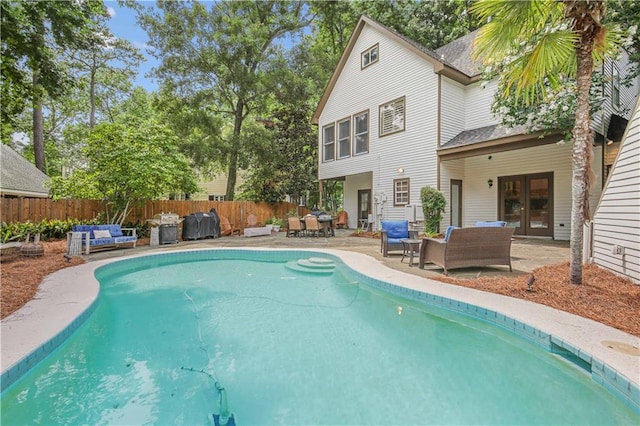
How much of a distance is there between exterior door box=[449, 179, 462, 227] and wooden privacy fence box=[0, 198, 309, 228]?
8.81m

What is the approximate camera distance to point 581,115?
4.54 metres

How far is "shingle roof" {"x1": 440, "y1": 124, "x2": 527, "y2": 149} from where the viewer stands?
934cm

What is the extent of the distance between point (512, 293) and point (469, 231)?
4.65ft

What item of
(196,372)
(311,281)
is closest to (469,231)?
(311,281)

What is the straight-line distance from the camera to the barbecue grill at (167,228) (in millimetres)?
10741

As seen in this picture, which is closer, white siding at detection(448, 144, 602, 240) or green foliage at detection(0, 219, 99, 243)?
green foliage at detection(0, 219, 99, 243)

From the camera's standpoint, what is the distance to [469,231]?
18.6 ft

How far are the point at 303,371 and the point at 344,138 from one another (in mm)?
13513

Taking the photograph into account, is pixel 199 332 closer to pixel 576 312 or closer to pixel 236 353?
pixel 236 353

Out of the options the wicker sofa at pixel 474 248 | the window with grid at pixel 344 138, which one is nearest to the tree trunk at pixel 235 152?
the window with grid at pixel 344 138

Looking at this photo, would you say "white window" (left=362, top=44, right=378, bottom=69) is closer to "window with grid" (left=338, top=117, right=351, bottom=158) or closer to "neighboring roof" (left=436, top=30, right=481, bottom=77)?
"window with grid" (left=338, top=117, right=351, bottom=158)

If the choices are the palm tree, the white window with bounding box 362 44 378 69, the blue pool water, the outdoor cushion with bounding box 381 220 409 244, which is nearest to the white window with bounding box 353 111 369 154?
the white window with bounding box 362 44 378 69

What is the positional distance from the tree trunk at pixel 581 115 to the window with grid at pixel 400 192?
7769 mm

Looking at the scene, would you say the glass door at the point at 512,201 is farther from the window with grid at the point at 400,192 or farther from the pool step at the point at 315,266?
the pool step at the point at 315,266
